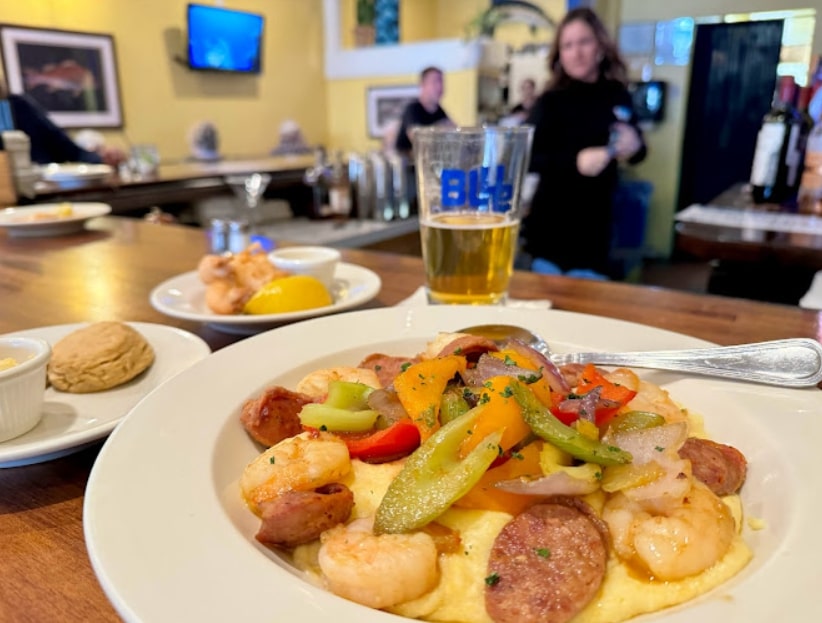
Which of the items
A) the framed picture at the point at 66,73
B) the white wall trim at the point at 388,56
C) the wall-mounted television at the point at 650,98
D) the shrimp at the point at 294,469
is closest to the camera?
the shrimp at the point at 294,469

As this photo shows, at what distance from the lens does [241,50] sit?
8523 mm

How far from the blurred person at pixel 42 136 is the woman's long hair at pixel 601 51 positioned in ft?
12.7

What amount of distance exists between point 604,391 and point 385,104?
8998mm

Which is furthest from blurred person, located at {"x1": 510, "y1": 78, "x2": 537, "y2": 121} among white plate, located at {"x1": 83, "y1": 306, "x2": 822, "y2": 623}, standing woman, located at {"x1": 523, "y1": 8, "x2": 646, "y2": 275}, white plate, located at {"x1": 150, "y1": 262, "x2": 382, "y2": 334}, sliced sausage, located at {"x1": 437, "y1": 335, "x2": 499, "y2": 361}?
sliced sausage, located at {"x1": 437, "y1": 335, "x2": 499, "y2": 361}

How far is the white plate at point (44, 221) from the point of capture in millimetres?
2459

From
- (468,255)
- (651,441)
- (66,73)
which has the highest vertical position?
(66,73)

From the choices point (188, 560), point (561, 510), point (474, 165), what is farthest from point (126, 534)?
point (474, 165)

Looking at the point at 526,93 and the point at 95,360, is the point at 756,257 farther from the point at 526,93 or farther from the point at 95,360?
the point at 526,93

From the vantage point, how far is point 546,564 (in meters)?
0.65

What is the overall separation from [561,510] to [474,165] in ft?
2.78

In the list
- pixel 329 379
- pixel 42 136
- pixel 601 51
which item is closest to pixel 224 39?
pixel 42 136

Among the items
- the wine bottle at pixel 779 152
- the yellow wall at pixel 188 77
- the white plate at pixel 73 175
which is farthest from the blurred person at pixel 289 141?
the wine bottle at pixel 779 152

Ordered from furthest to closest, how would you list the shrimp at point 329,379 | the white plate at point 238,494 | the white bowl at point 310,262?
the white bowl at point 310,262 → the shrimp at point 329,379 → the white plate at point 238,494

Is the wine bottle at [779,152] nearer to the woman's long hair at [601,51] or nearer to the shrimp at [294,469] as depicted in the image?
the woman's long hair at [601,51]
